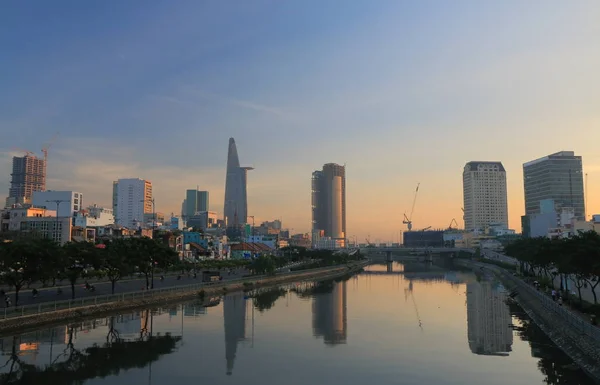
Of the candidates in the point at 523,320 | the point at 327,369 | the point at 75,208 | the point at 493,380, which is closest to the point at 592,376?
the point at 493,380

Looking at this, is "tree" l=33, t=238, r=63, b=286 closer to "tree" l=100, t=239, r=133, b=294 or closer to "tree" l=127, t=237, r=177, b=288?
"tree" l=100, t=239, r=133, b=294

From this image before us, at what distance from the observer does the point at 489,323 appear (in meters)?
59.8

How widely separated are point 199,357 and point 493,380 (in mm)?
22124

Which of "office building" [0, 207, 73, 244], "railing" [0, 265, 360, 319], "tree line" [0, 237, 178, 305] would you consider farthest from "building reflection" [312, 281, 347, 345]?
"office building" [0, 207, 73, 244]

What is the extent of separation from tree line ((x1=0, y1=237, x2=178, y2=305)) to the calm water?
6061 mm

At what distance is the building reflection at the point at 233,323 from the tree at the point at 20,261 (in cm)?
2005

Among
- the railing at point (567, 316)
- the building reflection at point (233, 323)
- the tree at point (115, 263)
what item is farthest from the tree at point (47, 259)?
the railing at point (567, 316)

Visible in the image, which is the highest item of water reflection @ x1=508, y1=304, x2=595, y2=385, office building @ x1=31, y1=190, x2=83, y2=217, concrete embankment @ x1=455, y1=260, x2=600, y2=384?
office building @ x1=31, y1=190, x2=83, y2=217

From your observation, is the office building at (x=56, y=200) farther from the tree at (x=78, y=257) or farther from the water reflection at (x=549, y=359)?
the water reflection at (x=549, y=359)

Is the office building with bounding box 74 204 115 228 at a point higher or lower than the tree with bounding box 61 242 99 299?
higher

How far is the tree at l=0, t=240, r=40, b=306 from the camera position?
161 ft

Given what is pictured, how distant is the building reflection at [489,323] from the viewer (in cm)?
4619

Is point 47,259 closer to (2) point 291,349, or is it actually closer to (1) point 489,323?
(2) point 291,349

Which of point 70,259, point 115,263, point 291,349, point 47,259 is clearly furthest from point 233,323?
point 47,259
